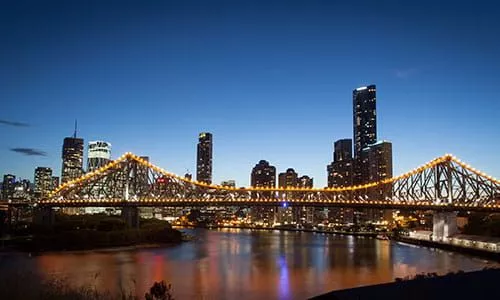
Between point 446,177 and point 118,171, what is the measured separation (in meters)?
49.8

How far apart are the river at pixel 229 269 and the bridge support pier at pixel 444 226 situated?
9.13m

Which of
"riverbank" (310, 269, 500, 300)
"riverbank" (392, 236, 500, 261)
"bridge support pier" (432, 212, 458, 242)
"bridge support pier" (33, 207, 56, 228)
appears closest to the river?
"riverbank" (392, 236, 500, 261)

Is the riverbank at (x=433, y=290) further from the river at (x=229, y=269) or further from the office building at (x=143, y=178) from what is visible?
the office building at (x=143, y=178)

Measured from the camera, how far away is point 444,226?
65.1 m

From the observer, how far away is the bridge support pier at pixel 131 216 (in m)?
70.2

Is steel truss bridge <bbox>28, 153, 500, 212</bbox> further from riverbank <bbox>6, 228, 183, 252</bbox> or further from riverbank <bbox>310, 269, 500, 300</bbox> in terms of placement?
riverbank <bbox>310, 269, 500, 300</bbox>

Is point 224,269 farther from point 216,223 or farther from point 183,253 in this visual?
point 216,223

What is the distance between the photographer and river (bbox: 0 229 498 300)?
1171 inches

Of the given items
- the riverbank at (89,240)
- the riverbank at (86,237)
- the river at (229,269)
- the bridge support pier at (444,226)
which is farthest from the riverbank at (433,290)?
the bridge support pier at (444,226)

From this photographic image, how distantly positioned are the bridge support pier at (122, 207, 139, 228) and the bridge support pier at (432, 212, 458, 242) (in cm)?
4116

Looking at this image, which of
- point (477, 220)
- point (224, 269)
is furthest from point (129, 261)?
point (477, 220)

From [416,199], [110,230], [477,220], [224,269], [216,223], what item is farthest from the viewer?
[216,223]

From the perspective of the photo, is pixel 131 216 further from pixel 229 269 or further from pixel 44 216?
pixel 229 269

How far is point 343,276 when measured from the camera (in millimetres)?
35219
